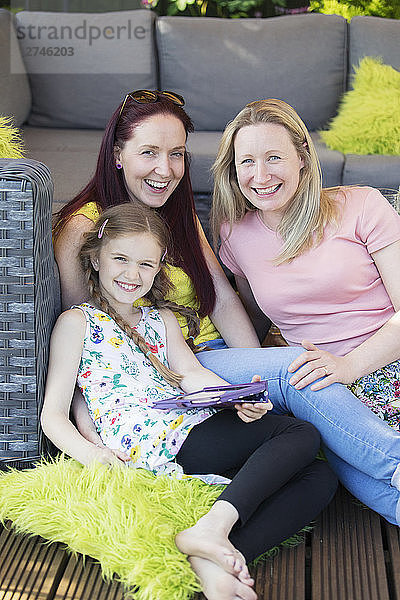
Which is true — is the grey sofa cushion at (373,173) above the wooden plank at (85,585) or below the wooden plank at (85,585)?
above

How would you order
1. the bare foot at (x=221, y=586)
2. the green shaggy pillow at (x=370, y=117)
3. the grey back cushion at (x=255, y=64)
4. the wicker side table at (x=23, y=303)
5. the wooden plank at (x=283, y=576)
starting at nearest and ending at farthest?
the bare foot at (x=221, y=586) → the wooden plank at (x=283, y=576) → the wicker side table at (x=23, y=303) → the green shaggy pillow at (x=370, y=117) → the grey back cushion at (x=255, y=64)

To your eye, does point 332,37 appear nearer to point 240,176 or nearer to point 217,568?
point 240,176

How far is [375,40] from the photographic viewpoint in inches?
136

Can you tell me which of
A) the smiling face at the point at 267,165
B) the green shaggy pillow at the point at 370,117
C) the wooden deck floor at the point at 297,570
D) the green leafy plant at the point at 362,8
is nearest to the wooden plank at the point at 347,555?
the wooden deck floor at the point at 297,570

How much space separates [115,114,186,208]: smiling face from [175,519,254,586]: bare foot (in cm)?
84

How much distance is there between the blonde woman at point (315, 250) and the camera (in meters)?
1.79

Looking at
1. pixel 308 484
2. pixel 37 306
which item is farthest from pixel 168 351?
pixel 308 484

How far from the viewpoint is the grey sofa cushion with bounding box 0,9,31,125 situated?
10.7 feet

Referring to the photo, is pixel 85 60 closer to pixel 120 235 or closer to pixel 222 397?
pixel 120 235

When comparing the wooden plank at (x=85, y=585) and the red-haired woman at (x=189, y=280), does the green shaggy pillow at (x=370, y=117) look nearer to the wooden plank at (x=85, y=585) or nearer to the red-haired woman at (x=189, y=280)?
the red-haired woman at (x=189, y=280)

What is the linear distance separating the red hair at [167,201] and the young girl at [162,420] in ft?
0.37

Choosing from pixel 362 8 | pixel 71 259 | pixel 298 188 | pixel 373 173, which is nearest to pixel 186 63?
pixel 373 173

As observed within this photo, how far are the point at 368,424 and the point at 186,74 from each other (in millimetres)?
2317

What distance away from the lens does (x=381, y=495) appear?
1540 mm
